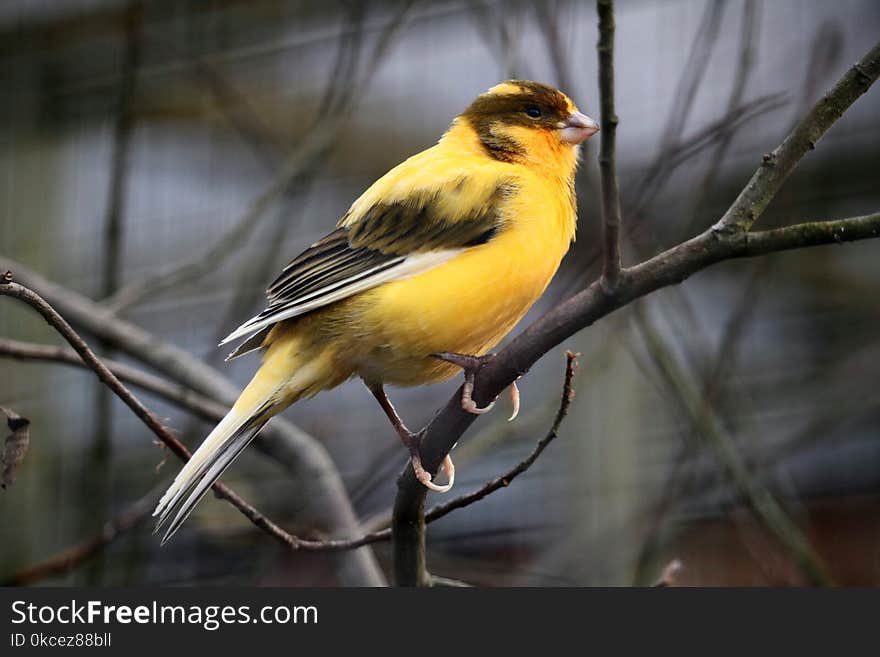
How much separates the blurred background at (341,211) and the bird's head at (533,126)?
60cm

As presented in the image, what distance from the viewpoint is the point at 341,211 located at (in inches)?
213

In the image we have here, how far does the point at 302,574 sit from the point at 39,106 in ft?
8.50

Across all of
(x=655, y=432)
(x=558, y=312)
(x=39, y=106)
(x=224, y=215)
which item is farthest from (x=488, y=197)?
(x=39, y=106)

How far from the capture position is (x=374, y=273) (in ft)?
8.51

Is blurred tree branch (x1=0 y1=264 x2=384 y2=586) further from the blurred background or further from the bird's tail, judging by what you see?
the bird's tail

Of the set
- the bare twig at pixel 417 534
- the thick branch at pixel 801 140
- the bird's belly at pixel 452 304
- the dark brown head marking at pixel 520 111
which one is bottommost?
the bare twig at pixel 417 534

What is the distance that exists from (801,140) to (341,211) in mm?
3589

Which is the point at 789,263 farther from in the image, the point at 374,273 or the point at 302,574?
the point at 374,273

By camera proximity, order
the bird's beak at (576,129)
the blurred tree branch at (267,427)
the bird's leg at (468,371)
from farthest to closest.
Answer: the blurred tree branch at (267,427) < the bird's beak at (576,129) < the bird's leg at (468,371)

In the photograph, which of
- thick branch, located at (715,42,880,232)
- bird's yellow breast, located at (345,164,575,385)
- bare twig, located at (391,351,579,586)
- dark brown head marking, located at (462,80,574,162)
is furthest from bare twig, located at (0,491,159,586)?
thick branch, located at (715,42,880,232)

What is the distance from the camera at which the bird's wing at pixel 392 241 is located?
2.57 metres

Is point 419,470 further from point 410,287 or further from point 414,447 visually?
point 410,287

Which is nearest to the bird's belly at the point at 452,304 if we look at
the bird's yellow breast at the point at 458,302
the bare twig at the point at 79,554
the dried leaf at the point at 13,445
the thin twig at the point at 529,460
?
the bird's yellow breast at the point at 458,302

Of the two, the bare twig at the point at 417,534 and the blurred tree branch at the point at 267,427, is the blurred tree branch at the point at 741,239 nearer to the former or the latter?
the bare twig at the point at 417,534
